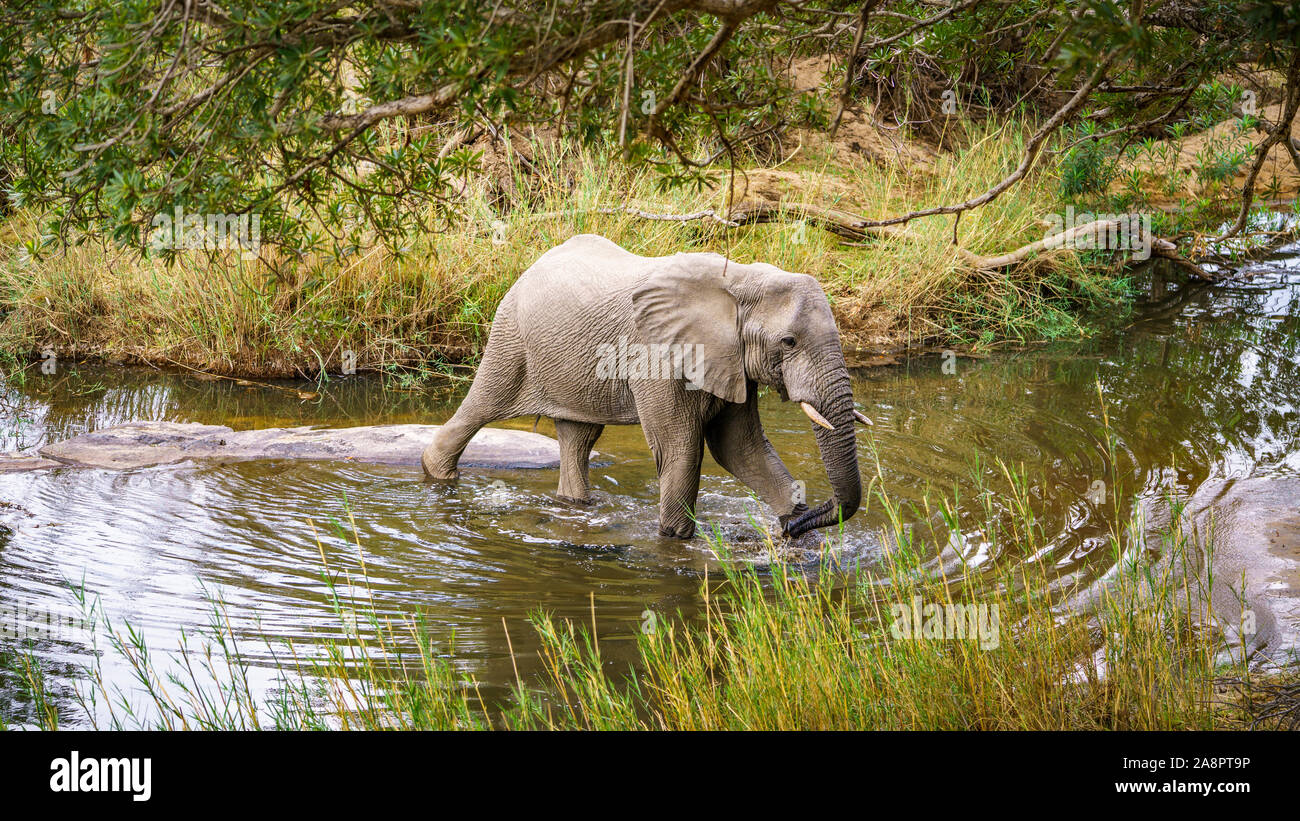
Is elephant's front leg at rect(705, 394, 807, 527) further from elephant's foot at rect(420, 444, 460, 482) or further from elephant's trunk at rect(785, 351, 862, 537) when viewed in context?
elephant's foot at rect(420, 444, 460, 482)

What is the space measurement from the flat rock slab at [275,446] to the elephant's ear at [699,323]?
7.92ft

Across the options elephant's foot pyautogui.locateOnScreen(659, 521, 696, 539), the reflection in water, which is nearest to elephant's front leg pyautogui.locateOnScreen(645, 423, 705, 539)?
elephant's foot pyautogui.locateOnScreen(659, 521, 696, 539)

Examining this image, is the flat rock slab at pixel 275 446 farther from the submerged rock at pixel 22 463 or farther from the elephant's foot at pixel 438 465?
the elephant's foot at pixel 438 465

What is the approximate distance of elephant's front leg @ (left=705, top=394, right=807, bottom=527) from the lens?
6.79m

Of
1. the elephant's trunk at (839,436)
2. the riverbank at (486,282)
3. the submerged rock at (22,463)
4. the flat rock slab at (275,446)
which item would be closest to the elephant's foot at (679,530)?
the elephant's trunk at (839,436)

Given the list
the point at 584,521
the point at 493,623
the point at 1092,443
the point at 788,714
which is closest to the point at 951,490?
the point at 1092,443

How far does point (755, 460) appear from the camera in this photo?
22.4ft

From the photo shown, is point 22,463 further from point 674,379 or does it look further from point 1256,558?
point 1256,558

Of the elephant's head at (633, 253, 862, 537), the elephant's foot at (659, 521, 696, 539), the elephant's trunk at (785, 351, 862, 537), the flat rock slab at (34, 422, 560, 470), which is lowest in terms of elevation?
the elephant's foot at (659, 521, 696, 539)

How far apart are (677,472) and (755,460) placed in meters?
0.55

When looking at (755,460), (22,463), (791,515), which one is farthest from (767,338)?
(22,463)

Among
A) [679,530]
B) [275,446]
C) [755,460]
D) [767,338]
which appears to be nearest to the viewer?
[767,338]

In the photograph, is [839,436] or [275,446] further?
[275,446]

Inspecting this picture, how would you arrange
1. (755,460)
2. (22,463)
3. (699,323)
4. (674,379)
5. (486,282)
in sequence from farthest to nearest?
(486,282) → (22,463) → (755,460) → (674,379) → (699,323)
